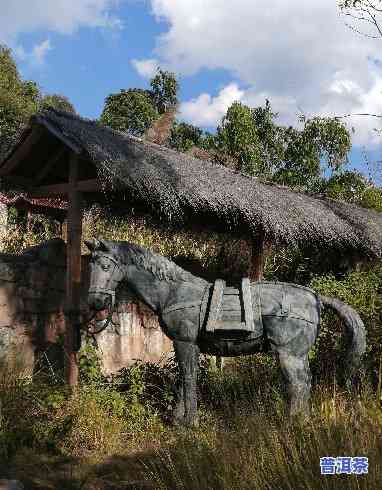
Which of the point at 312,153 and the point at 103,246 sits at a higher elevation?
the point at 312,153

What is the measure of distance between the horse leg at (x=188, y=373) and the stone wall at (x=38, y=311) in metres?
1.96

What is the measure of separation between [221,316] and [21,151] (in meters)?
3.49

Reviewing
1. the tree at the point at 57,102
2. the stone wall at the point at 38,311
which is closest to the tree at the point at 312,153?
the tree at the point at 57,102

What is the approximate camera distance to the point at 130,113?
2656 cm

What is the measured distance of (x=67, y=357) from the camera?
605 cm

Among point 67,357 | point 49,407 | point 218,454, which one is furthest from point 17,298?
point 218,454

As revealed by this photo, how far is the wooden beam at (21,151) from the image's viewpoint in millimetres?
6316

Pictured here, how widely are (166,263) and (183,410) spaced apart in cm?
139

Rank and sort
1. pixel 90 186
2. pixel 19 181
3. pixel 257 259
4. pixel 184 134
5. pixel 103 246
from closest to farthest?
pixel 103 246 → pixel 90 186 → pixel 19 181 → pixel 257 259 → pixel 184 134

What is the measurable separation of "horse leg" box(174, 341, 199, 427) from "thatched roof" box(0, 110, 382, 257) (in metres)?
1.69

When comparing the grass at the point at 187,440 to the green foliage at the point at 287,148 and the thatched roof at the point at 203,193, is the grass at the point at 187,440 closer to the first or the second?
the thatched roof at the point at 203,193

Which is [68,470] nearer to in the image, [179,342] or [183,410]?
[183,410]

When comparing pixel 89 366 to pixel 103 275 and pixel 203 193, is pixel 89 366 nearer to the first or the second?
pixel 103 275

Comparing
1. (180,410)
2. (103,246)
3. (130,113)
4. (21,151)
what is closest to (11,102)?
(130,113)
